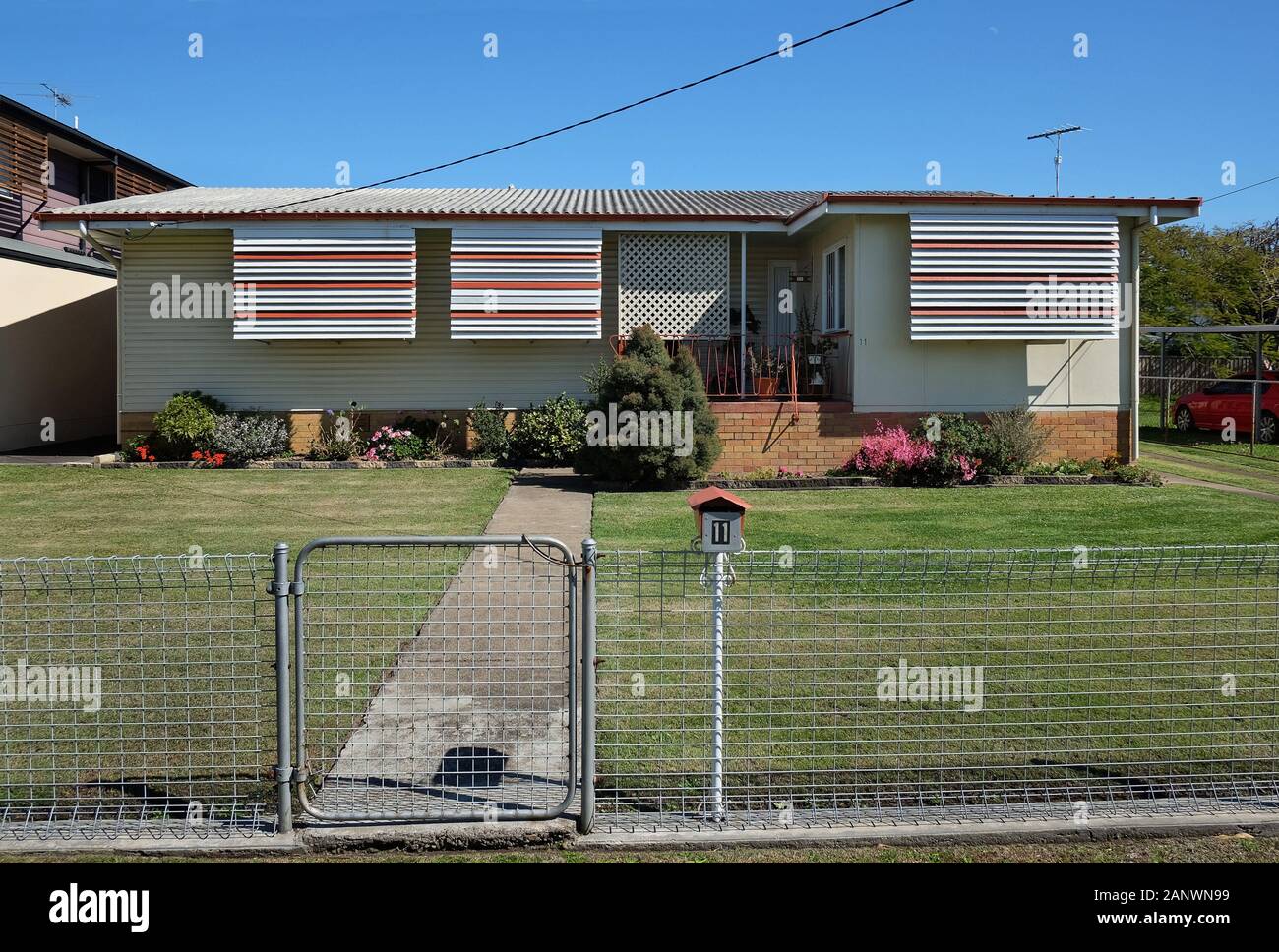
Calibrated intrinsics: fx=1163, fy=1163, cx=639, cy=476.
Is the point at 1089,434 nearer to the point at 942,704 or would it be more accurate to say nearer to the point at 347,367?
the point at 347,367

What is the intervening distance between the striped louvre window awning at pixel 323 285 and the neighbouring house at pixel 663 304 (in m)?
0.03

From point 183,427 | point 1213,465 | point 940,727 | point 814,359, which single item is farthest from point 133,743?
point 1213,465

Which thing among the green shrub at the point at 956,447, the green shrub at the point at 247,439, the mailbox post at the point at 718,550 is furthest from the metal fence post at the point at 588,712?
the green shrub at the point at 247,439

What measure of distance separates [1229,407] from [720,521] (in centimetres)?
1921

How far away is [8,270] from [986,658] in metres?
17.9

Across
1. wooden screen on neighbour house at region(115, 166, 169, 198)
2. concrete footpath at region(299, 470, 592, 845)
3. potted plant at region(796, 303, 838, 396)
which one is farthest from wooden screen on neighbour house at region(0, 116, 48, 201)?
concrete footpath at region(299, 470, 592, 845)

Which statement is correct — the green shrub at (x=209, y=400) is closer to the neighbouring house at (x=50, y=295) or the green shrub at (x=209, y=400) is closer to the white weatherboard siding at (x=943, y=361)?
the neighbouring house at (x=50, y=295)

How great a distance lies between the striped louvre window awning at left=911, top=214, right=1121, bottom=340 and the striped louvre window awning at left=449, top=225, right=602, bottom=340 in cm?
481

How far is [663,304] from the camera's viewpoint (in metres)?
18.1

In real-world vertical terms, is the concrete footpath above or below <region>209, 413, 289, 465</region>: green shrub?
below

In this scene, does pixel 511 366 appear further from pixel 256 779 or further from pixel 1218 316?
pixel 1218 316

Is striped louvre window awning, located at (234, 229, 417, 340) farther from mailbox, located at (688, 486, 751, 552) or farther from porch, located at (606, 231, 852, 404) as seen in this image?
mailbox, located at (688, 486, 751, 552)

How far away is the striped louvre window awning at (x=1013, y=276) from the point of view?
1562cm

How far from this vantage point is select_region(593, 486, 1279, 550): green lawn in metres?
10.8
